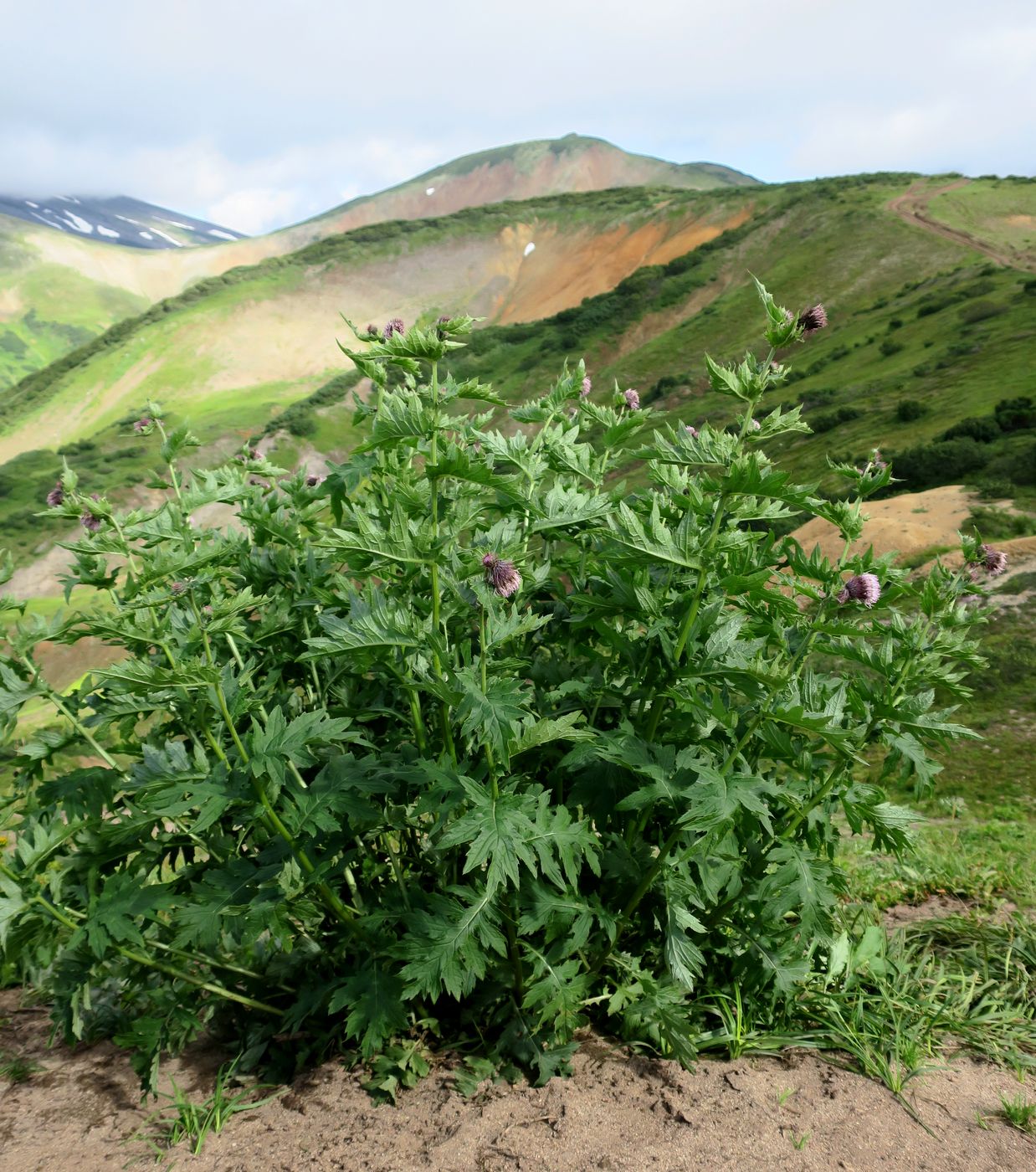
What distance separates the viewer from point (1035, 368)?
18688mm

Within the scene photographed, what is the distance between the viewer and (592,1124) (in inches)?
90.9

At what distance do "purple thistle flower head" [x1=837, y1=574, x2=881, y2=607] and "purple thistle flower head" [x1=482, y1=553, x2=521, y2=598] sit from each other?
98 centimetres

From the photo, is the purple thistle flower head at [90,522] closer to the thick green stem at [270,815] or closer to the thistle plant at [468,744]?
the thistle plant at [468,744]

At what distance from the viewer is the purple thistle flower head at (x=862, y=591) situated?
2.24 meters

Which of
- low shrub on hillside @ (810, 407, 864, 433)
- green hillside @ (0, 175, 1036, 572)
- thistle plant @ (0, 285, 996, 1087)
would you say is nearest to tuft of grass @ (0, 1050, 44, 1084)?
thistle plant @ (0, 285, 996, 1087)

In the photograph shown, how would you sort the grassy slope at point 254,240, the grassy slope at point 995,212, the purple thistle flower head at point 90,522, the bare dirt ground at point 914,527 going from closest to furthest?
the purple thistle flower head at point 90,522 < the bare dirt ground at point 914,527 < the grassy slope at point 995,212 < the grassy slope at point 254,240

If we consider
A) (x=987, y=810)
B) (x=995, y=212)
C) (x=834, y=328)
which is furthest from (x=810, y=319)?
(x=995, y=212)

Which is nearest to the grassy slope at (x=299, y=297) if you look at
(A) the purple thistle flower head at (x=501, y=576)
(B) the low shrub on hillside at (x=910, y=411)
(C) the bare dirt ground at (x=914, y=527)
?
(B) the low shrub on hillside at (x=910, y=411)

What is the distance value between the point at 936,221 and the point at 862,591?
51.4 meters

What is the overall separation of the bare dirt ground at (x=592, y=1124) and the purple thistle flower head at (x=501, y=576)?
63.0 inches

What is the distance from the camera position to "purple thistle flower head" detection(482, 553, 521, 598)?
6.42 feet

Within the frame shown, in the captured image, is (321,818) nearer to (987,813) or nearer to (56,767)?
(56,767)

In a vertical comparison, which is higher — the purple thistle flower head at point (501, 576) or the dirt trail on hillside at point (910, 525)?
the purple thistle flower head at point (501, 576)

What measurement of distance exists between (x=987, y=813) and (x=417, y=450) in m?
5.87
